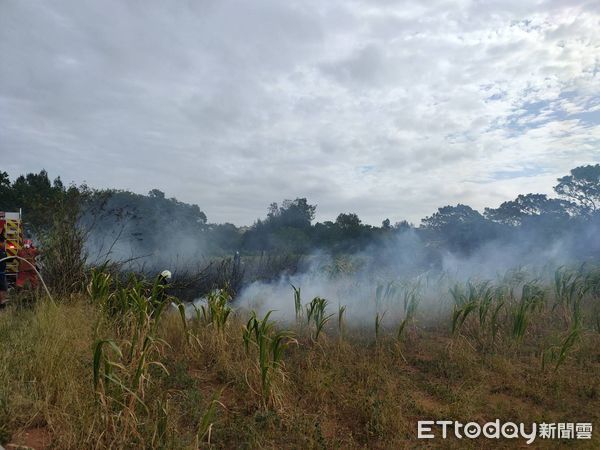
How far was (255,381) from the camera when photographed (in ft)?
13.2

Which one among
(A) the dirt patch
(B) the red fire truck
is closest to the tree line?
(B) the red fire truck

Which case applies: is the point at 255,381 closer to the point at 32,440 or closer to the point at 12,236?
the point at 32,440

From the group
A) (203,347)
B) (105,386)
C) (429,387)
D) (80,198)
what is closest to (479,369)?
(429,387)

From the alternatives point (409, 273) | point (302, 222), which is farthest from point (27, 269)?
point (302, 222)

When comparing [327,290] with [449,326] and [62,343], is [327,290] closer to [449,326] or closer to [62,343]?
[449,326]

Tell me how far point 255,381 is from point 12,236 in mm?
10006

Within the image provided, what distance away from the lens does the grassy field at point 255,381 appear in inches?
121

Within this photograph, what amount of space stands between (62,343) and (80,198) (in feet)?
14.8

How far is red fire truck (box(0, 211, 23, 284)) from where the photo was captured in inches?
402

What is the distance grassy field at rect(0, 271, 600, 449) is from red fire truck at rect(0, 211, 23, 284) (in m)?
4.67

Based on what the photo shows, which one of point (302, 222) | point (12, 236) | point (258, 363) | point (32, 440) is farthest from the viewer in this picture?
point (302, 222)

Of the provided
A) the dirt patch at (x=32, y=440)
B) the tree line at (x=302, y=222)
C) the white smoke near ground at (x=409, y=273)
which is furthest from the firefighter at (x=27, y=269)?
the dirt patch at (x=32, y=440)

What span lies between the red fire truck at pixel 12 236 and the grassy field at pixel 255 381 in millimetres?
4671

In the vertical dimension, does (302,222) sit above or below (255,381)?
above
